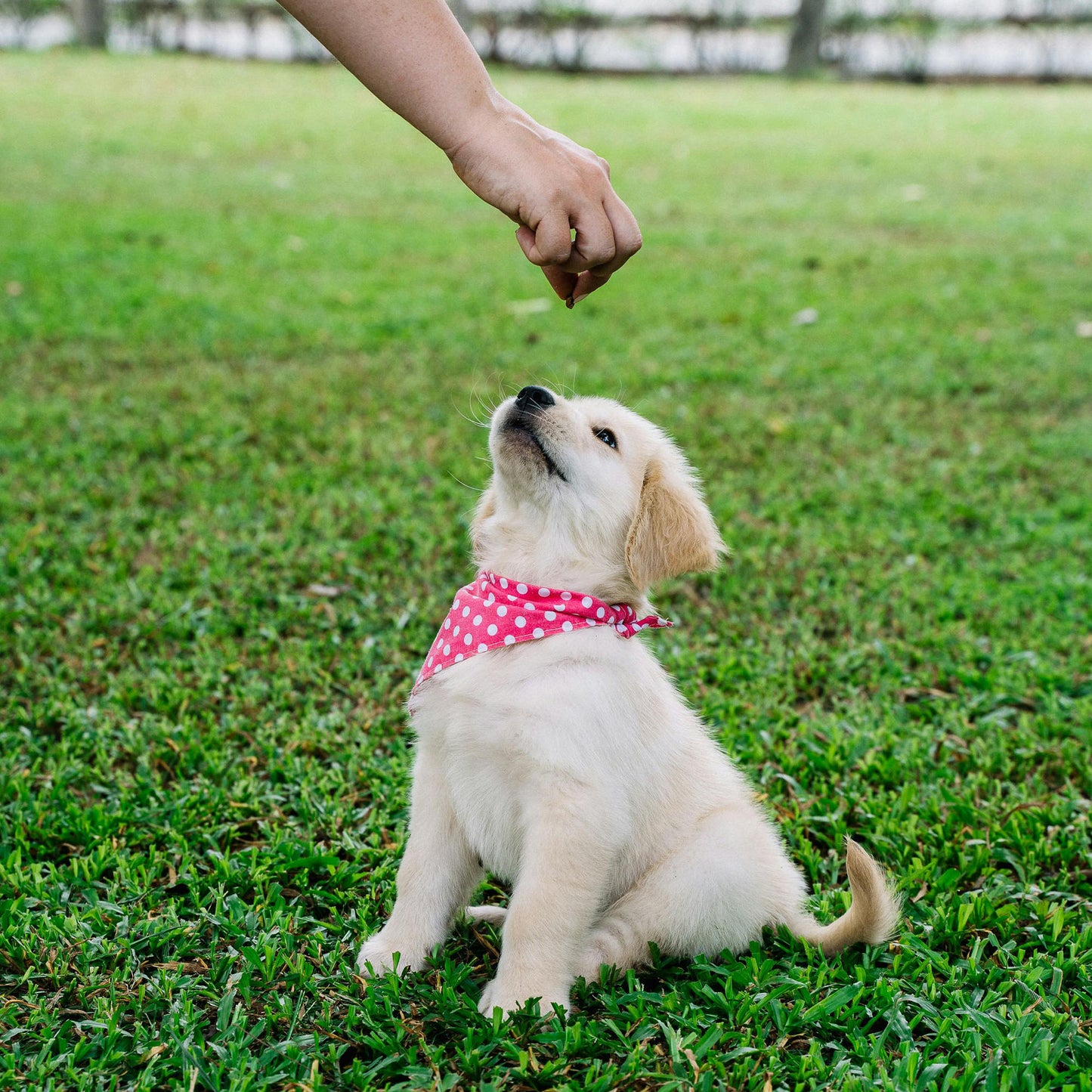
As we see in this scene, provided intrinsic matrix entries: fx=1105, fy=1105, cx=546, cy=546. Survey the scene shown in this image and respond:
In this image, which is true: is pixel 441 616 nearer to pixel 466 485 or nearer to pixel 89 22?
pixel 466 485

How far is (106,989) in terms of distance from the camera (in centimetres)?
225

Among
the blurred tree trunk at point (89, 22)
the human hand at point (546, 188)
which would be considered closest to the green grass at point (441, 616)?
the human hand at point (546, 188)

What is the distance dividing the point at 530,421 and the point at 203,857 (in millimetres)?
1328

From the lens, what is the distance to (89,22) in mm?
23344

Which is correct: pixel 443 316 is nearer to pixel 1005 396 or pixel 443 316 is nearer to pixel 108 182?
pixel 1005 396

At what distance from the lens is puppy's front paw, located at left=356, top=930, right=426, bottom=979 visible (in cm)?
233

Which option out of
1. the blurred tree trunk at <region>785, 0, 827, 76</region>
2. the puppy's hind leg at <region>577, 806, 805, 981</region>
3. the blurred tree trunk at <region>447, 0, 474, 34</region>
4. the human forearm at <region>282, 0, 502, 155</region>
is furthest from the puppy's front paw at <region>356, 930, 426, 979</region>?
the blurred tree trunk at <region>785, 0, 827, 76</region>

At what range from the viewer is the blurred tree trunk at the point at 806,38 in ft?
77.8

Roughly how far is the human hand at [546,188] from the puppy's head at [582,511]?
1.54 ft

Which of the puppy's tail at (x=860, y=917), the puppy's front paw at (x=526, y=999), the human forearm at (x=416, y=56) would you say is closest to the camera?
the human forearm at (x=416, y=56)

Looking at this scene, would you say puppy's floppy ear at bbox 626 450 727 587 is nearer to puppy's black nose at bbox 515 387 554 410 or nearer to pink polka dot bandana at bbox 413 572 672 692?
pink polka dot bandana at bbox 413 572 672 692

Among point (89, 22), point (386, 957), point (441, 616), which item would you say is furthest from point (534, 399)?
point (89, 22)

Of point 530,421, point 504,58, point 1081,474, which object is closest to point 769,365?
point 1081,474

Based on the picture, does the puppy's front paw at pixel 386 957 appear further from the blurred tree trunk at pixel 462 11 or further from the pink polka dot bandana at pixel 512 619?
the blurred tree trunk at pixel 462 11
